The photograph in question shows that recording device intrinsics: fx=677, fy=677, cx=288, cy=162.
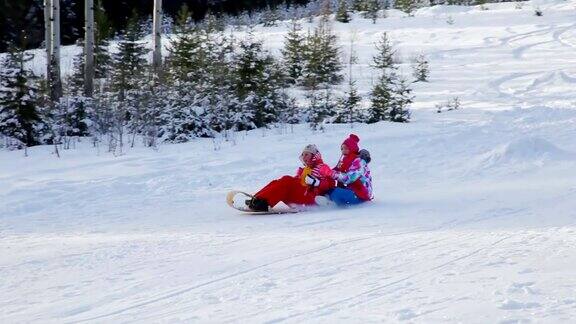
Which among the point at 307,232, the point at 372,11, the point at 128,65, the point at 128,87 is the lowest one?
the point at 307,232

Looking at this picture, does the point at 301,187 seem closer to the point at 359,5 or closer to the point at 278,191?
the point at 278,191

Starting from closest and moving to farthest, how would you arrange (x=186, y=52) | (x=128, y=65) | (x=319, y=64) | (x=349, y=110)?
(x=349, y=110), (x=186, y=52), (x=319, y=64), (x=128, y=65)

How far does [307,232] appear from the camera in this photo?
276 inches

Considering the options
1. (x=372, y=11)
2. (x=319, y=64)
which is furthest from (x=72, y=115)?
(x=372, y=11)

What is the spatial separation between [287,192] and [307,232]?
1.50 meters

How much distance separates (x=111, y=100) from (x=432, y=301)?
12.3 m

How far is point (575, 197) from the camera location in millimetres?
8258

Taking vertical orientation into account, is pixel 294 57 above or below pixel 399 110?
above

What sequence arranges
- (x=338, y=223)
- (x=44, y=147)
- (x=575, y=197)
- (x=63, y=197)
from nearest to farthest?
(x=338, y=223), (x=575, y=197), (x=63, y=197), (x=44, y=147)

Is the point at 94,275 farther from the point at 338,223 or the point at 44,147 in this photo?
the point at 44,147

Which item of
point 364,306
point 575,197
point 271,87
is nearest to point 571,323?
point 364,306

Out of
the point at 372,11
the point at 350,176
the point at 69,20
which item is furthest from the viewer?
the point at 69,20

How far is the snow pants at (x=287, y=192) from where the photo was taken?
27.4ft

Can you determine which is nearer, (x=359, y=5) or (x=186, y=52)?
(x=186, y=52)
